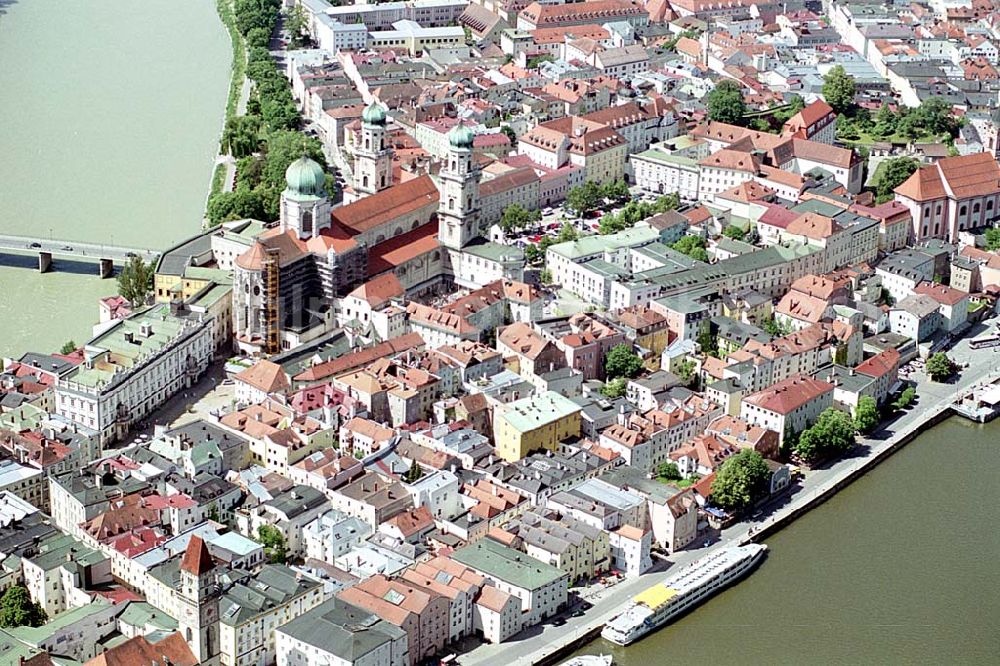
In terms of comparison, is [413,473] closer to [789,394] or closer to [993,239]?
[789,394]

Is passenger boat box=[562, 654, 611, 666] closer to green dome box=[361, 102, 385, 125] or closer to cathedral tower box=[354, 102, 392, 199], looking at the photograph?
cathedral tower box=[354, 102, 392, 199]

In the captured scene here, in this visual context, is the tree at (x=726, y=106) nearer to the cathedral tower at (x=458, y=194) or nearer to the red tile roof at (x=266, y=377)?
the cathedral tower at (x=458, y=194)

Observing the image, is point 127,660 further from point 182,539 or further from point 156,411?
point 156,411

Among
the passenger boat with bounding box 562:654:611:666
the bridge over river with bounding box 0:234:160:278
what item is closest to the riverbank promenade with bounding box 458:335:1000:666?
the passenger boat with bounding box 562:654:611:666

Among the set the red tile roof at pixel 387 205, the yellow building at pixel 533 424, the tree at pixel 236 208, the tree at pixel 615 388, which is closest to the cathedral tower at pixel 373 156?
the red tile roof at pixel 387 205

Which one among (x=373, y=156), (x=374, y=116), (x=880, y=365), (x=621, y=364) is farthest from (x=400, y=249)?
(x=880, y=365)

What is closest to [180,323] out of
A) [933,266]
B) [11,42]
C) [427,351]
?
[427,351]

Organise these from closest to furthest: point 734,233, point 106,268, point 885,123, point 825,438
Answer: point 825,438 < point 106,268 < point 734,233 < point 885,123
